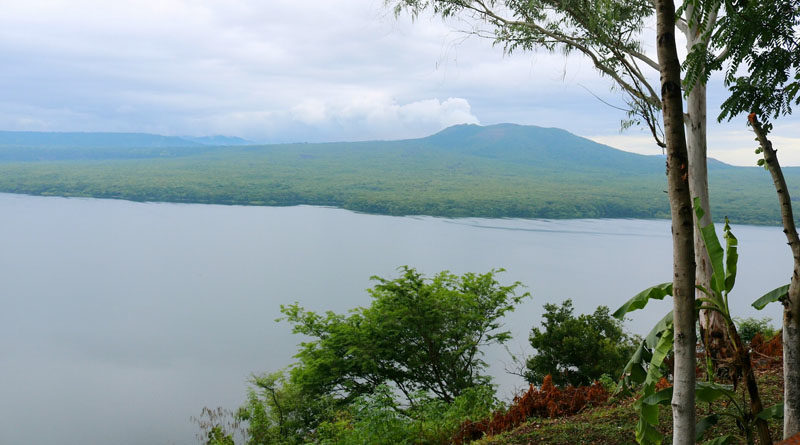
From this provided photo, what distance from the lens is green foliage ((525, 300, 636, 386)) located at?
23.4ft

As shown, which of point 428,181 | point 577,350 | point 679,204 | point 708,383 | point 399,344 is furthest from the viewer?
point 428,181

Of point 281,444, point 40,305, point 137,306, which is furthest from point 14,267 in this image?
point 281,444

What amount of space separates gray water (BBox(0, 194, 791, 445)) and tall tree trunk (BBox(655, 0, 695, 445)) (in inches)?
452

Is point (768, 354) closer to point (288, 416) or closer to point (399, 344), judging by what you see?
point (399, 344)

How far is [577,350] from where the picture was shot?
24.0 feet

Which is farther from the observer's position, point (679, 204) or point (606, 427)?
point (606, 427)

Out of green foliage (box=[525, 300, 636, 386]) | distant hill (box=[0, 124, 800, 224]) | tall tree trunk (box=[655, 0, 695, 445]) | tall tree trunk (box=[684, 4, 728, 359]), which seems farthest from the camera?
distant hill (box=[0, 124, 800, 224])

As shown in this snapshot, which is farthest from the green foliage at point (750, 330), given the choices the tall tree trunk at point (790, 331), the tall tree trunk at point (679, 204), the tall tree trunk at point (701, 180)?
the tall tree trunk at point (679, 204)

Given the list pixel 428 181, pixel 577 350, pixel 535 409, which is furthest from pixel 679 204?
pixel 428 181

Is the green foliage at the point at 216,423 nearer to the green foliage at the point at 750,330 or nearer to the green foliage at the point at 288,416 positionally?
the green foliage at the point at 288,416

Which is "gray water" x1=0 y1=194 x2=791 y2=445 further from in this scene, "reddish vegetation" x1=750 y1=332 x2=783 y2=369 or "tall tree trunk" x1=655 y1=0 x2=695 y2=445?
"tall tree trunk" x1=655 y1=0 x2=695 y2=445

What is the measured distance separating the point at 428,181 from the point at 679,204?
74.2 metres

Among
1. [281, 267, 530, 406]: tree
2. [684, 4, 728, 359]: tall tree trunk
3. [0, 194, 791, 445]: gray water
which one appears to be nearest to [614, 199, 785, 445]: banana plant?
[684, 4, 728, 359]: tall tree trunk

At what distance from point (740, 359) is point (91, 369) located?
18519mm
